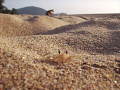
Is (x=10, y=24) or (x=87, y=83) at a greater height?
(x=10, y=24)

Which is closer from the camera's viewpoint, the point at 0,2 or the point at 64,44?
the point at 64,44

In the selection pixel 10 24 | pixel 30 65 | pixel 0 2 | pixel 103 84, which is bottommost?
pixel 103 84

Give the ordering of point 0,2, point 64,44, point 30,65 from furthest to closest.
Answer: point 0,2 < point 64,44 < point 30,65

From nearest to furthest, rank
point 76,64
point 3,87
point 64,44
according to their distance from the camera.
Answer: point 3,87 < point 76,64 < point 64,44

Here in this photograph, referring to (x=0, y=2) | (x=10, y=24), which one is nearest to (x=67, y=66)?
(x=10, y=24)

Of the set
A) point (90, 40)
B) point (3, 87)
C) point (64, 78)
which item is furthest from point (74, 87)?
point (90, 40)

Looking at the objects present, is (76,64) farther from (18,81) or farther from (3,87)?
(3,87)

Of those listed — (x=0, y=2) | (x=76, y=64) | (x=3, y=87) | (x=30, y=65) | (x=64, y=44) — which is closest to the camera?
(x=3, y=87)

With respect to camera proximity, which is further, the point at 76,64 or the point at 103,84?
the point at 76,64

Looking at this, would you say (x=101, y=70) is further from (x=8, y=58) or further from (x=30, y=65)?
Answer: (x=8, y=58)
